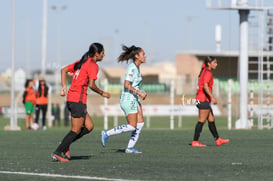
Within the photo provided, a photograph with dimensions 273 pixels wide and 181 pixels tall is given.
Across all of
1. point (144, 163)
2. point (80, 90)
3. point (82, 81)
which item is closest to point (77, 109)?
point (80, 90)

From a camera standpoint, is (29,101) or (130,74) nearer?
(130,74)

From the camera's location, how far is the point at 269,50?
35031mm

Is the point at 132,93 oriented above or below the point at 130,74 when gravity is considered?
below

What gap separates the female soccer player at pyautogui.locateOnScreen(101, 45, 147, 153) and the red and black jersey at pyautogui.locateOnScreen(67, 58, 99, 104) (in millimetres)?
1571

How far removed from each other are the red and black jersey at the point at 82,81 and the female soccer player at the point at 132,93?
1571mm

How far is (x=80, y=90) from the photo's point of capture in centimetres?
1365

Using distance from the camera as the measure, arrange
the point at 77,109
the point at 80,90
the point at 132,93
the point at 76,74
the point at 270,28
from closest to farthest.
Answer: the point at 77,109, the point at 80,90, the point at 76,74, the point at 132,93, the point at 270,28

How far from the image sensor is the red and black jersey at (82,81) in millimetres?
13617

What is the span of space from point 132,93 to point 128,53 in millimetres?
797

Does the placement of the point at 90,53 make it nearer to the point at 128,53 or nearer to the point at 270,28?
the point at 128,53

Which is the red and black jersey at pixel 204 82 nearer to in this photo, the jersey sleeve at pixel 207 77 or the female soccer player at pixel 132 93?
the jersey sleeve at pixel 207 77

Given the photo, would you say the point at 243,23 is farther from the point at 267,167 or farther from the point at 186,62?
the point at 186,62

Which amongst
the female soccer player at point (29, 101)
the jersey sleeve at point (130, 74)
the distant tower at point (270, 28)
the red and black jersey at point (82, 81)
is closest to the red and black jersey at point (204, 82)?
the jersey sleeve at point (130, 74)

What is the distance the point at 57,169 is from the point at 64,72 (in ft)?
7.68
